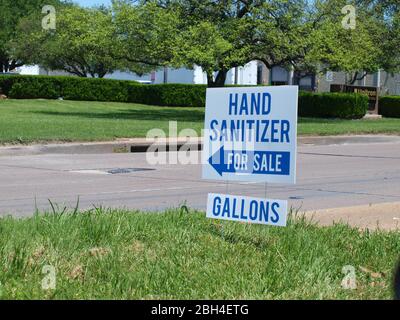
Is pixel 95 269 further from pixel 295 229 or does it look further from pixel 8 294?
pixel 295 229

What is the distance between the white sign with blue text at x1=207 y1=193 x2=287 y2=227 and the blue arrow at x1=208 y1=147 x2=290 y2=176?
0.26 m

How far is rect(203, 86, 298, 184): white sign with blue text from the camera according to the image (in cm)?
669

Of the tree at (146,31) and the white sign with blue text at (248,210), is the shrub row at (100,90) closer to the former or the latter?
the tree at (146,31)

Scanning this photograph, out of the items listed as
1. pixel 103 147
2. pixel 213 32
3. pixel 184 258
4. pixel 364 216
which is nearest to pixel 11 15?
pixel 213 32

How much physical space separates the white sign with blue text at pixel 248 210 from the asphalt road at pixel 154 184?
150 cm

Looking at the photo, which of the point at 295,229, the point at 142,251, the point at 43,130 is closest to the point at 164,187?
the point at 295,229

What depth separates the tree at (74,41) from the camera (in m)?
30.3

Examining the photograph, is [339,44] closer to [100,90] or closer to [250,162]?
[100,90]

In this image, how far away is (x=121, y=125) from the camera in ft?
79.4

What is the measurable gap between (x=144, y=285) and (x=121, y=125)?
19104mm

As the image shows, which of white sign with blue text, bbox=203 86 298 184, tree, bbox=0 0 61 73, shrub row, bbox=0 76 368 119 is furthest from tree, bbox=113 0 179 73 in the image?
tree, bbox=0 0 61 73

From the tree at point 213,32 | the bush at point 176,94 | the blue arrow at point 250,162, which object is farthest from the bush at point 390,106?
the blue arrow at point 250,162

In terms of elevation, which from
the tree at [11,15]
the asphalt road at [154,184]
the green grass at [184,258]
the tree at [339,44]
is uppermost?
the tree at [11,15]

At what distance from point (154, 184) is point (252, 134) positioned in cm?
576
